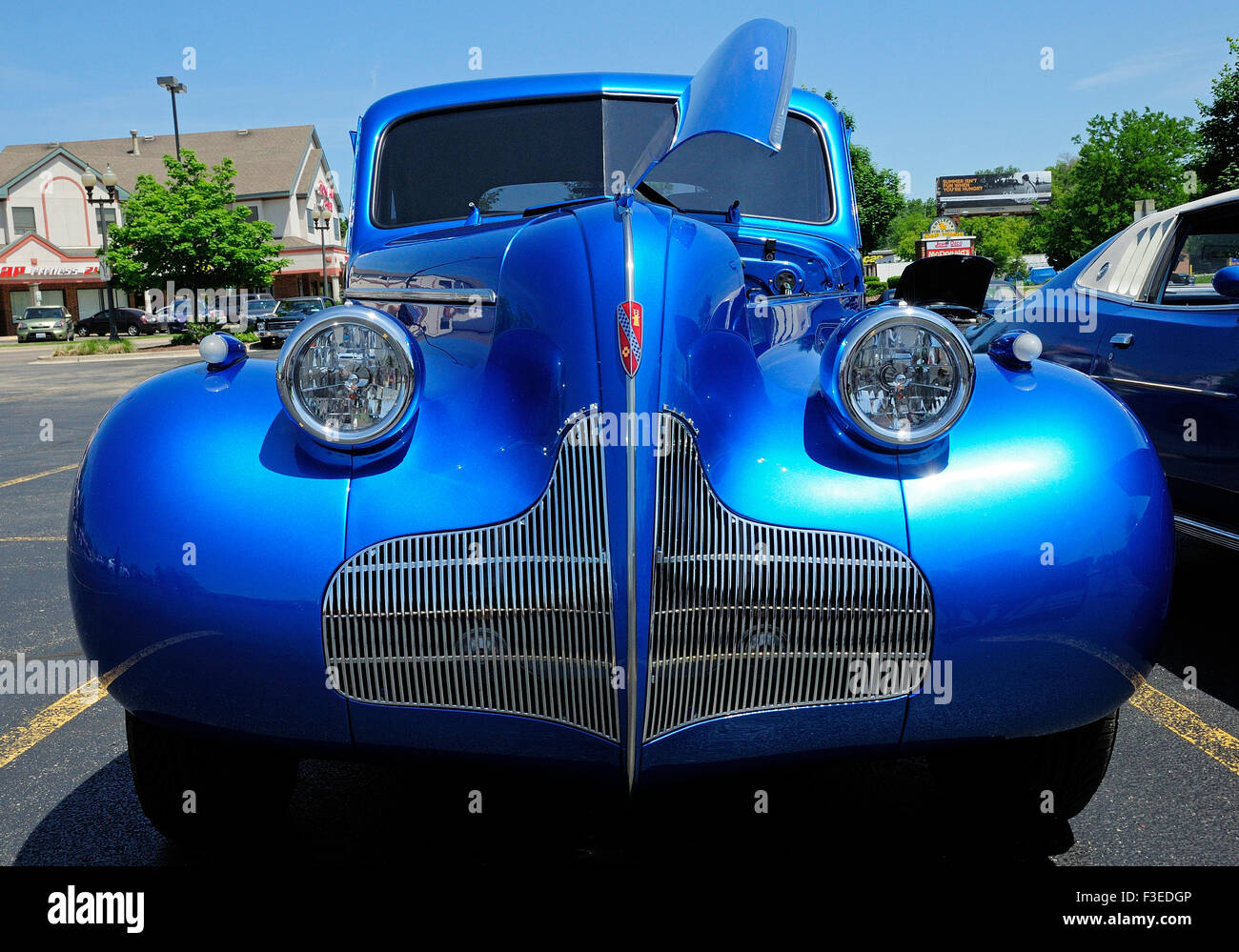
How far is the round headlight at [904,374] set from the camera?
1901 millimetres

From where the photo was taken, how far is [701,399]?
1854 mm

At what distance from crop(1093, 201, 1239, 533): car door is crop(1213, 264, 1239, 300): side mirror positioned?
190mm

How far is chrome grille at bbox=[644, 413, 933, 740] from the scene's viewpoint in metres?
1.72

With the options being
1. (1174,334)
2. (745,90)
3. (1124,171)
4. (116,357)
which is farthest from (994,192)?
(745,90)

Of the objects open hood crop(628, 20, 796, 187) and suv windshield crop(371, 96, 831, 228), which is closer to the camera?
open hood crop(628, 20, 796, 187)

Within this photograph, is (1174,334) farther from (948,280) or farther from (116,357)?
(116,357)

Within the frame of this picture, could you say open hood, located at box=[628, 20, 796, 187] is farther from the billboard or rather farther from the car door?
the billboard

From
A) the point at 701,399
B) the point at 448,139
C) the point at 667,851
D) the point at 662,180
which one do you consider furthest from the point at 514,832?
the point at 448,139

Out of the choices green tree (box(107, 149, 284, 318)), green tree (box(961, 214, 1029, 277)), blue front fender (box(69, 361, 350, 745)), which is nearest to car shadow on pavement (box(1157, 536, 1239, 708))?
blue front fender (box(69, 361, 350, 745))

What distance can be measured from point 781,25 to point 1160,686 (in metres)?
2.43

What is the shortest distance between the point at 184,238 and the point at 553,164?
31.7m

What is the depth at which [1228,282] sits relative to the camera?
343 cm

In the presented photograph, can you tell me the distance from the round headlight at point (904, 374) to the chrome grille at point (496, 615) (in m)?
0.54
